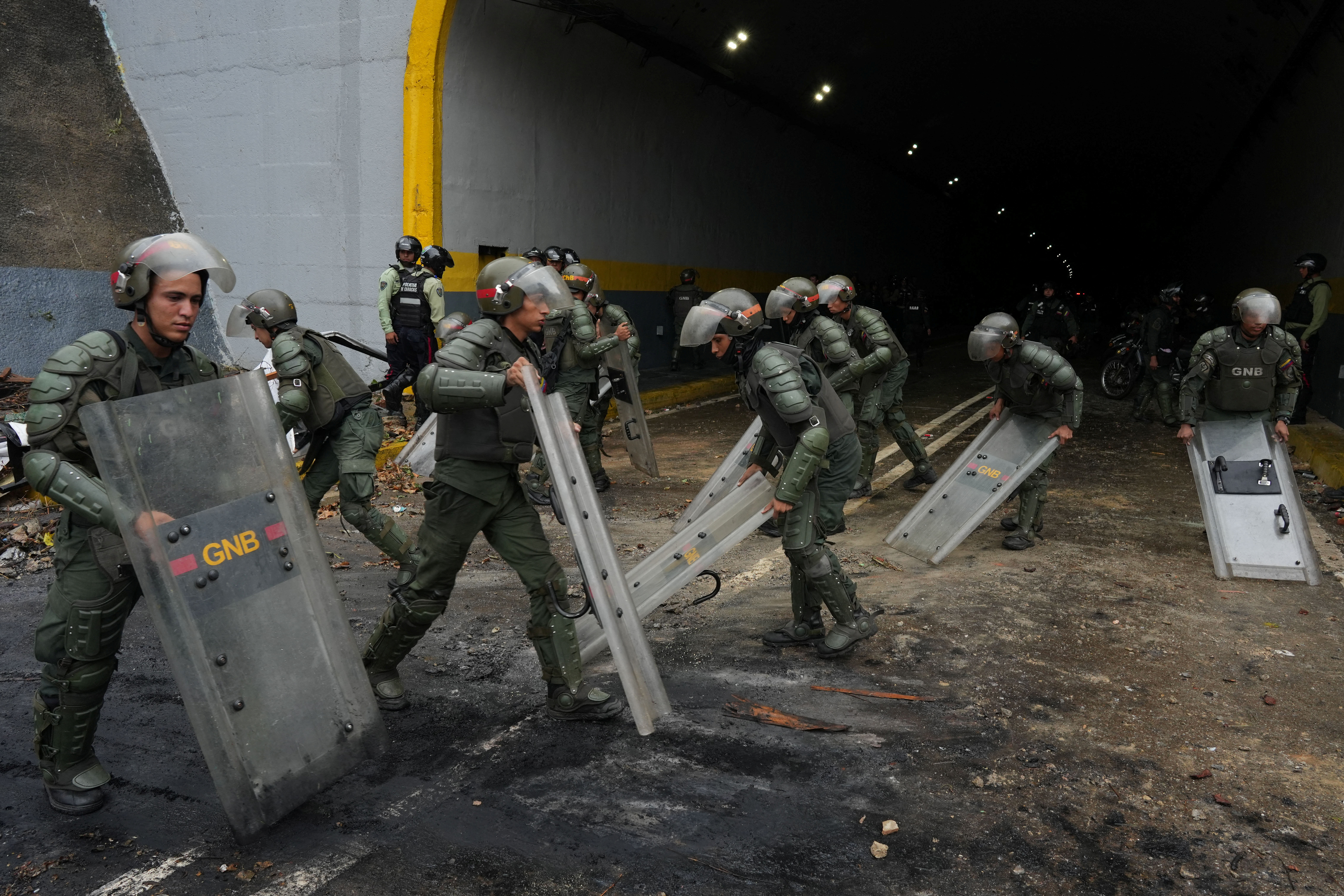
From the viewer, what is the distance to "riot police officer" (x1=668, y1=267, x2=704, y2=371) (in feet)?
52.9

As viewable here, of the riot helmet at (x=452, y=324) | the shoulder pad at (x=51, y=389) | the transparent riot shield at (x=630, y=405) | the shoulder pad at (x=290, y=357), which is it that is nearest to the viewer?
Result: the shoulder pad at (x=51, y=389)

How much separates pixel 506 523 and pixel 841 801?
1.74 meters

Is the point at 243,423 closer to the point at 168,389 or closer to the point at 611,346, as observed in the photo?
the point at 168,389

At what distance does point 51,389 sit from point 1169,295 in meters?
13.0

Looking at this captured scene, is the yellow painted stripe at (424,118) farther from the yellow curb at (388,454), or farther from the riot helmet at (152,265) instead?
the riot helmet at (152,265)

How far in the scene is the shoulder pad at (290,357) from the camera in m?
5.09

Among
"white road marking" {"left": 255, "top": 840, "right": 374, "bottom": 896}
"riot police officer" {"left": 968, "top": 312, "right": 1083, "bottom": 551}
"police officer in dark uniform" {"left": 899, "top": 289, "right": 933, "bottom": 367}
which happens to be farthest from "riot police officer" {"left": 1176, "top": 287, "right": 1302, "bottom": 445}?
"police officer in dark uniform" {"left": 899, "top": 289, "right": 933, "bottom": 367}

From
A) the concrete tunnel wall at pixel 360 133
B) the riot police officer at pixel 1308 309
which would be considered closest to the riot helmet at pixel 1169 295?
the riot police officer at pixel 1308 309

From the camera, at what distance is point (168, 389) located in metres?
3.04

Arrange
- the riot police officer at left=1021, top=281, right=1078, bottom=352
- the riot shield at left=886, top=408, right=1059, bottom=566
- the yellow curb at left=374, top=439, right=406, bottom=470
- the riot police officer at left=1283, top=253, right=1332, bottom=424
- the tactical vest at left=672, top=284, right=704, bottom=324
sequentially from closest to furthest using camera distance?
1. the riot shield at left=886, top=408, right=1059, bottom=566
2. the yellow curb at left=374, top=439, right=406, bottom=470
3. the riot police officer at left=1283, top=253, right=1332, bottom=424
4. the riot police officer at left=1021, top=281, right=1078, bottom=352
5. the tactical vest at left=672, top=284, right=704, bottom=324

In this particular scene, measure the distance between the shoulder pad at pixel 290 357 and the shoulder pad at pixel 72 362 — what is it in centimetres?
203

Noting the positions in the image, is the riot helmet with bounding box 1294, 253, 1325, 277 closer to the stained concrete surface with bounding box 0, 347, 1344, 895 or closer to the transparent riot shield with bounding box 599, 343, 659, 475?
the stained concrete surface with bounding box 0, 347, 1344, 895

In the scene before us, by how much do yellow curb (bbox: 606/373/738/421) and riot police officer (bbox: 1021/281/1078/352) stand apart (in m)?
4.42

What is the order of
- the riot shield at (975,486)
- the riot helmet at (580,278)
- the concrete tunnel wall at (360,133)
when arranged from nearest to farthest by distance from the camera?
the riot shield at (975,486)
the riot helmet at (580,278)
the concrete tunnel wall at (360,133)
